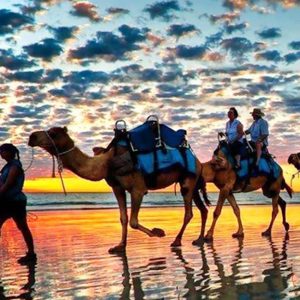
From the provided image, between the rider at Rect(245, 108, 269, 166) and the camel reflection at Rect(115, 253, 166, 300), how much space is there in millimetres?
5730

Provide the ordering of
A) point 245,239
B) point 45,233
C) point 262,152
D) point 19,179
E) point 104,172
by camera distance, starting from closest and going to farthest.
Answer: point 19,179
point 104,172
point 245,239
point 262,152
point 45,233

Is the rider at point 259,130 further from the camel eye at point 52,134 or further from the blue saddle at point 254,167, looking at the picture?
the camel eye at point 52,134

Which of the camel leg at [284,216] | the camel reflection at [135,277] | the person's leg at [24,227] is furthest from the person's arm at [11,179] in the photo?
the camel leg at [284,216]

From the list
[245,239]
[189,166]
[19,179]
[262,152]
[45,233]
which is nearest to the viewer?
[19,179]

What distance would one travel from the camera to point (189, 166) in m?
12.5

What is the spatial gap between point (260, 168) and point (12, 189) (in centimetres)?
706

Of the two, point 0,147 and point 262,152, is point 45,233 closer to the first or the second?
point 262,152

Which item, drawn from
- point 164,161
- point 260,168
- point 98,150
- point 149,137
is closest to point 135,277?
point 164,161

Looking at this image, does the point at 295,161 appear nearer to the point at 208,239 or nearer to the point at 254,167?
the point at 254,167

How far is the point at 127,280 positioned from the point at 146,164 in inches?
151

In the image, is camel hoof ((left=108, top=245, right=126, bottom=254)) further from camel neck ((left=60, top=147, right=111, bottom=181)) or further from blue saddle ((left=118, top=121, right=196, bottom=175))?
blue saddle ((left=118, top=121, right=196, bottom=175))

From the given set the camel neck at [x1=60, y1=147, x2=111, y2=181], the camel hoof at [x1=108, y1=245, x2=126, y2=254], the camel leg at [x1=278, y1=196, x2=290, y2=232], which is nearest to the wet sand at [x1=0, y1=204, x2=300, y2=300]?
the camel hoof at [x1=108, y1=245, x2=126, y2=254]

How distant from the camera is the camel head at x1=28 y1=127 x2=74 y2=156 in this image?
10.6 metres

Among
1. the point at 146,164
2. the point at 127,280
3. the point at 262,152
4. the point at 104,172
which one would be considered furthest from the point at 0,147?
the point at 262,152
